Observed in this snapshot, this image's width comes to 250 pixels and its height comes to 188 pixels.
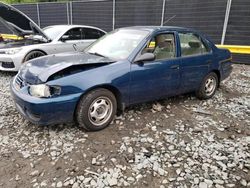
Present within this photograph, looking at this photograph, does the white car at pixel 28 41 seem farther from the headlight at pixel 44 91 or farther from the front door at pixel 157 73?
the headlight at pixel 44 91

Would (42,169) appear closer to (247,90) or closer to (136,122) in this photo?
(136,122)

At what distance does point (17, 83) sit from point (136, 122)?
198 cm

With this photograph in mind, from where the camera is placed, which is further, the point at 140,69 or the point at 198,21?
the point at 198,21

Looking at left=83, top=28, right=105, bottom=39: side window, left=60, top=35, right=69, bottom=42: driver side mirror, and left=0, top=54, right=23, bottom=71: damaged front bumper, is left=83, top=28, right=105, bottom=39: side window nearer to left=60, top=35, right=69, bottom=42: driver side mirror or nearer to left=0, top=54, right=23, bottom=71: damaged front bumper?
left=60, top=35, right=69, bottom=42: driver side mirror

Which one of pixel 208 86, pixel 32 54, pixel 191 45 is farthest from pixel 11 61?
pixel 208 86

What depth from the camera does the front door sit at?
3.74 m

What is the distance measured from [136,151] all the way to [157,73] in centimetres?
144

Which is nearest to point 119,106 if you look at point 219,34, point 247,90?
point 247,90

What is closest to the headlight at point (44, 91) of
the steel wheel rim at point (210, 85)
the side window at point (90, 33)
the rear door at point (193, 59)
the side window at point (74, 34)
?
the rear door at point (193, 59)

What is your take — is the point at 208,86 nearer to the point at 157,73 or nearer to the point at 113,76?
the point at 157,73

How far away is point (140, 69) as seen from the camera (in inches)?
147

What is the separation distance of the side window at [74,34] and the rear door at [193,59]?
4.00 meters

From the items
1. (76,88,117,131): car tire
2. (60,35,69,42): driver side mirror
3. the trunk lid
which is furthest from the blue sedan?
(60,35,69,42): driver side mirror

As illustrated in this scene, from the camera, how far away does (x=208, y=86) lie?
16.7 ft
